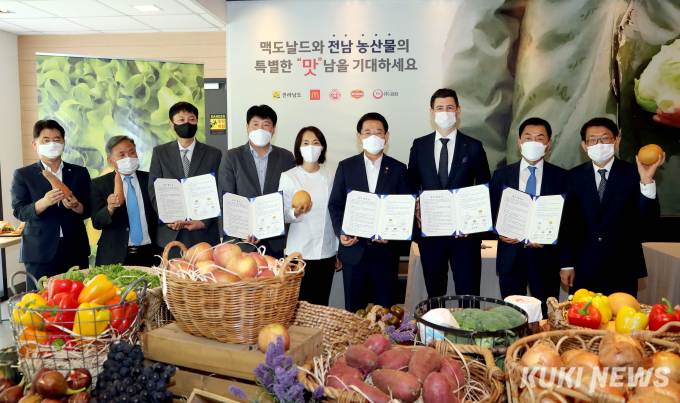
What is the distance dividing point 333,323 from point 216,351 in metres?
0.56

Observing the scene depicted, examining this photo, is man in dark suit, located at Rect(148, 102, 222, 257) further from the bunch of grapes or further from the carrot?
the bunch of grapes

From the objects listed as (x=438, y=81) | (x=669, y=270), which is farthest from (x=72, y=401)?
(x=438, y=81)

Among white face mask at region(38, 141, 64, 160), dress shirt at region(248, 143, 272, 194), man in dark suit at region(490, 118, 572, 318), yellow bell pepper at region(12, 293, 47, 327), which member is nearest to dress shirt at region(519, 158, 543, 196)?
man in dark suit at region(490, 118, 572, 318)

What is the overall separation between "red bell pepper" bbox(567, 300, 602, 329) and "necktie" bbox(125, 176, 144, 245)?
2.93 meters

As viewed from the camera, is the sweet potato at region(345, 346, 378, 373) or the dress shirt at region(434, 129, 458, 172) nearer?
the sweet potato at region(345, 346, 378, 373)

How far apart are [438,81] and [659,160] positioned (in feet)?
8.35

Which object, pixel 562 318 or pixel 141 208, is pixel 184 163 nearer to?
pixel 141 208

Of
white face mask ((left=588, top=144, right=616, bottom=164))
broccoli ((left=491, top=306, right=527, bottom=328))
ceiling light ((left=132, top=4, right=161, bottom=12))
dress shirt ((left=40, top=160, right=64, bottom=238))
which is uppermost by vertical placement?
ceiling light ((left=132, top=4, right=161, bottom=12))

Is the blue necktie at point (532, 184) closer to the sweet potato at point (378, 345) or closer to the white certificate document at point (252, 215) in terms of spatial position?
the white certificate document at point (252, 215)

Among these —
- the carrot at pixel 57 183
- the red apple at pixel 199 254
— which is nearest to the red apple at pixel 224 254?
the red apple at pixel 199 254

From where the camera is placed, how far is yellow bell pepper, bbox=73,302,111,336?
1545 mm

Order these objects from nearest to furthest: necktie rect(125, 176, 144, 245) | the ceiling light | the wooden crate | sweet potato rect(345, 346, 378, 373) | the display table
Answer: sweet potato rect(345, 346, 378, 373) < the wooden crate < necktie rect(125, 176, 144, 245) < the display table < the ceiling light

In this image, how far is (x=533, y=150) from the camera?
128 inches

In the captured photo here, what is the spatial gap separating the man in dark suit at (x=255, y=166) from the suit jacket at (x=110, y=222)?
24.0 inches
